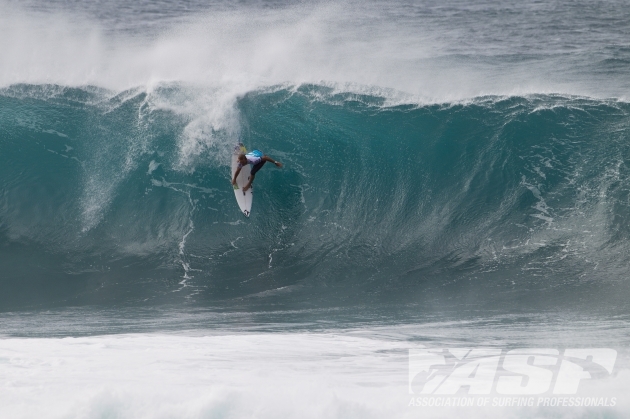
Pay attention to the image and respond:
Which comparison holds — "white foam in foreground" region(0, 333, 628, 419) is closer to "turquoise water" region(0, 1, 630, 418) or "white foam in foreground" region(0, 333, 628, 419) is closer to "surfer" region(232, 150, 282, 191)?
"turquoise water" region(0, 1, 630, 418)

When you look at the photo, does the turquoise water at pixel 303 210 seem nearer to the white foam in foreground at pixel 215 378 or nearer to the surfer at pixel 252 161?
the white foam in foreground at pixel 215 378

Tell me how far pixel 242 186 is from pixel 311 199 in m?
1.52

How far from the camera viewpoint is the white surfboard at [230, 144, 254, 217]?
600 inches

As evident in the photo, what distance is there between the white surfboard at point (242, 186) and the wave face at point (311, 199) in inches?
7.0

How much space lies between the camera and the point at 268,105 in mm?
17031

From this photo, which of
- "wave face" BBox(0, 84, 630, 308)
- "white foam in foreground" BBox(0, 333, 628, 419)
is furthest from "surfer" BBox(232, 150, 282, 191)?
"white foam in foreground" BBox(0, 333, 628, 419)

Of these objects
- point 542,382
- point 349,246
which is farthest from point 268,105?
point 542,382

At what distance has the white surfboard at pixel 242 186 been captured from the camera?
50.0 ft

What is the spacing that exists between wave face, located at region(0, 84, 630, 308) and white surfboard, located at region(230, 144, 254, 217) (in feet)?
0.58

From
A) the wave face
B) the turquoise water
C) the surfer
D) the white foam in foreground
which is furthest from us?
the surfer

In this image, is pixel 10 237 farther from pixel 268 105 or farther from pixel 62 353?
pixel 268 105

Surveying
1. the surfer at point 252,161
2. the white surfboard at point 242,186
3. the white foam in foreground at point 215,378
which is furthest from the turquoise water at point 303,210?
the surfer at point 252,161

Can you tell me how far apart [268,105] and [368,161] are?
2.83 m

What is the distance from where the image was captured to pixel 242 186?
50.6 ft
